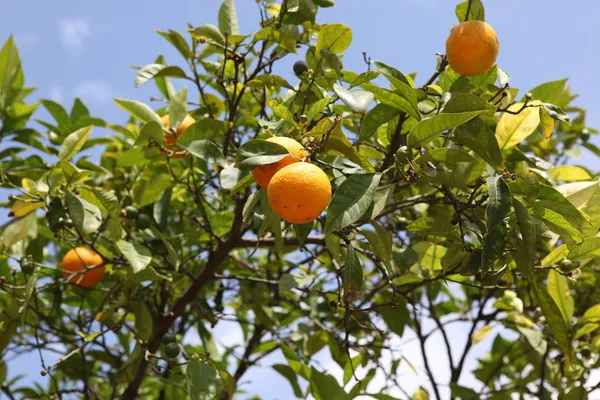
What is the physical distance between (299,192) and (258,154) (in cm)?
16

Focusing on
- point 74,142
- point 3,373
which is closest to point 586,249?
A: point 74,142

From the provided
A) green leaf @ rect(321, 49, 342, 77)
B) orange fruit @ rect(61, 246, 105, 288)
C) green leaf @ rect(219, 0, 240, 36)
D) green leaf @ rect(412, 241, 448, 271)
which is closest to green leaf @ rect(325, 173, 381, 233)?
green leaf @ rect(321, 49, 342, 77)

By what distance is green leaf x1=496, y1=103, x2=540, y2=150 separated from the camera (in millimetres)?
1947

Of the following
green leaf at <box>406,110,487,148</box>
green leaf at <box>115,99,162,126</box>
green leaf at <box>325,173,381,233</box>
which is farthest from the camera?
green leaf at <box>115,99,162,126</box>

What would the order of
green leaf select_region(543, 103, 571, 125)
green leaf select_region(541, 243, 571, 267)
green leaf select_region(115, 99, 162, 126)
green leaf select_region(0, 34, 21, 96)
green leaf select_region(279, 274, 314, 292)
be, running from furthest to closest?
green leaf select_region(0, 34, 21, 96)
green leaf select_region(115, 99, 162, 126)
green leaf select_region(279, 274, 314, 292)
green leaf select_region(541, 243, 571, 267)
green leaf select_region(543, 103, 571, 125)

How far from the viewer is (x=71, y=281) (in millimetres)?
2408

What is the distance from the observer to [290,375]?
9.14 ft

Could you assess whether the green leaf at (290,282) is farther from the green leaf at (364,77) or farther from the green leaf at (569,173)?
the green leaf at (569,173)

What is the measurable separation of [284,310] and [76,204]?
1404 millimetres

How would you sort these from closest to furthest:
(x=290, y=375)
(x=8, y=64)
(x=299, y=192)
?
(x=299, y=192)
(x=8, y=64)
(x=290, y=375)

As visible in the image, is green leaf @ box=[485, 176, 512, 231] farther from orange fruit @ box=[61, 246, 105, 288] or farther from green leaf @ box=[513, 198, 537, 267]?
orange fruit @ box=[61, 246, 105, 288]

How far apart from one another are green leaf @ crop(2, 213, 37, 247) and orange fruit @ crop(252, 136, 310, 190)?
1.24 meters

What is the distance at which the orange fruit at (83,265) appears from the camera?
2365 mm

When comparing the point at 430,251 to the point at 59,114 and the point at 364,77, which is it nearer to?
the point at 364,77
